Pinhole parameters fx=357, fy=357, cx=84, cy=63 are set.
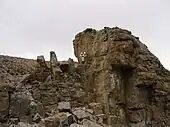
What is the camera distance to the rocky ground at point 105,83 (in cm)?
1662

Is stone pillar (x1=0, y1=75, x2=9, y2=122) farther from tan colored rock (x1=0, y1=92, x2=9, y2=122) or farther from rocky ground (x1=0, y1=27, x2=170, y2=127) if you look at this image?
rocky ground (x1=0, y1=27, x2=170, y2=127)

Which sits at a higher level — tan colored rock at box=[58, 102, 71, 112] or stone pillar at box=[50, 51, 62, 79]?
stone pillar at box=[50, 51, 62, 79]

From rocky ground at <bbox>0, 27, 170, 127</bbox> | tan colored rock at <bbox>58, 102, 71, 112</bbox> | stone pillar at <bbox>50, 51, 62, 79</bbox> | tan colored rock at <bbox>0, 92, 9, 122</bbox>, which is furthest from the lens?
stone pillar at <bbox>50, 51, 62, 79</bbox>

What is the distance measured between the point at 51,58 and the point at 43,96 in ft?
8.07

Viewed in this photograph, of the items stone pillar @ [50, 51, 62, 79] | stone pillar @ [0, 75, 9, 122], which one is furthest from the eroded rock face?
stone pillar @ [0, 75, 9, 122]

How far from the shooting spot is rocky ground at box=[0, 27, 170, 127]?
655 inches

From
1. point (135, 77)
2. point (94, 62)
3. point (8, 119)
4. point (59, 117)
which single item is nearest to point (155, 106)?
point (135, 77)

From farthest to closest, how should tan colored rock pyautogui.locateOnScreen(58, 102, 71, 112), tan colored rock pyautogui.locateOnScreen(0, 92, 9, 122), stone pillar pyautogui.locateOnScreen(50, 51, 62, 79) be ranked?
stone pillar pyautogui.locateOnScreen(50, 51, 62, 79), tan colored rock pyautogui.locateOnScreen(58, 102, 71, 112), tan colored rock pyautogui.locateOnScreen(0, 92, 9, 122)

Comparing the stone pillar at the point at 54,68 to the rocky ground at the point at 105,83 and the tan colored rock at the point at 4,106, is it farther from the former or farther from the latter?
the tan colored rock at the point at 4,106

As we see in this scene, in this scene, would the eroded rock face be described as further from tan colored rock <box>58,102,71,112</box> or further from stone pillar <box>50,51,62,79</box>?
tan colored rock <box>58,102,71,112</box>

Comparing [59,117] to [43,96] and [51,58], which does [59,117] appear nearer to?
[43,96]

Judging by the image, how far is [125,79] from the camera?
1834 centimetres

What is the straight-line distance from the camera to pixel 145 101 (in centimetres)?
1822

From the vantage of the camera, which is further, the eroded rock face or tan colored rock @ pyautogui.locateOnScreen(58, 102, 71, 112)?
the eroded rock face
